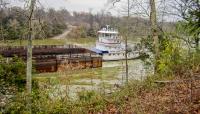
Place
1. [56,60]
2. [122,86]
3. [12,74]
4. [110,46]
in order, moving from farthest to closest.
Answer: [110,46] → [56,60] → [12,74] → [122,86]

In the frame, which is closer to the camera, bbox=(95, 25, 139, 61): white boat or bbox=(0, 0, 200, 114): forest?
bbox=(0, 0, 200, 114): forest

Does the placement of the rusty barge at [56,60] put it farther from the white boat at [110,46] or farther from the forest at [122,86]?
the forest at [122,86]

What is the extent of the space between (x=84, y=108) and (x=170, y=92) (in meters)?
3.02

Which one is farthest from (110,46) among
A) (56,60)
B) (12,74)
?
(12,74)

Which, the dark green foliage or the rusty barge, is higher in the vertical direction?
the dark green foliage

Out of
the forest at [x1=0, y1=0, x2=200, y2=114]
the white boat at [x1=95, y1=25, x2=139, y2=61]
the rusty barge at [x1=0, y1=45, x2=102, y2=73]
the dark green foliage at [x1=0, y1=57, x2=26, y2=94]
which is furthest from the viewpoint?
the white boat at [x1=95, y1=25, x2=139, y2=61]

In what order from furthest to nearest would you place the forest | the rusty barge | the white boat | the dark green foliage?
the white boat, the rusty barge, the dark green foliage, the forest

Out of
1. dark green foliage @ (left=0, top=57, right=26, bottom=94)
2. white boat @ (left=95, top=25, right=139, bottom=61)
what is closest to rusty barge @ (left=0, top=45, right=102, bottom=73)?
white boat @ (left=95, top=25, right=139, bottom=61)

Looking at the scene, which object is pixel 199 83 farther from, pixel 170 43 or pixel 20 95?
pixel 170 43

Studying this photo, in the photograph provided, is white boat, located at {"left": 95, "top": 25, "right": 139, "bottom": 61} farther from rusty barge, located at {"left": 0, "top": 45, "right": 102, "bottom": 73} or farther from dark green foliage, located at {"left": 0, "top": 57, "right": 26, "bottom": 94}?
dark green foliage, located at {"left": 0, "top": 57, "right": 26, "bottom": 94}

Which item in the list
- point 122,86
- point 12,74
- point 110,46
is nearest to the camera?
point 122,86

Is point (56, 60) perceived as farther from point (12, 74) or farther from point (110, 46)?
point (12, 74)

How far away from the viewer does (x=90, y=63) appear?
165ft

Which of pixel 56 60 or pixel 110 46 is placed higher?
pixel 110 46
